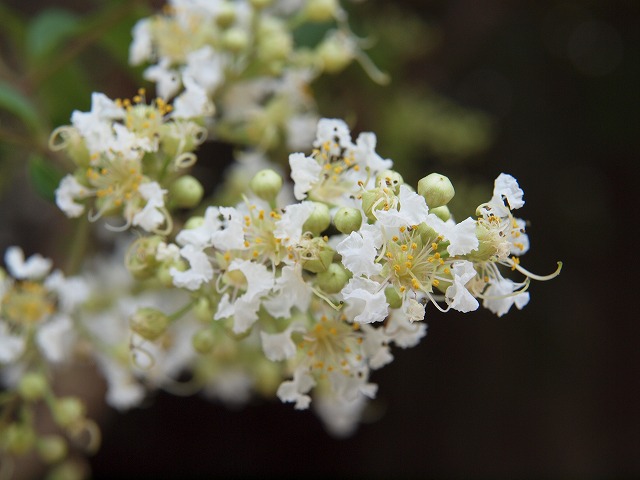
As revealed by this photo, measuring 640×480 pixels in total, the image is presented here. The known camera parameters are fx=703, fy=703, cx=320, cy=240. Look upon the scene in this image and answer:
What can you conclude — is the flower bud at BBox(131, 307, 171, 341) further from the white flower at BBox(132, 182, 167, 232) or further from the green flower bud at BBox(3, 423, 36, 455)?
the green flower bud at BBox(3, 423, 36, 455)

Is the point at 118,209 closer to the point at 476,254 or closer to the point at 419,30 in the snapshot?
the point at 476,254

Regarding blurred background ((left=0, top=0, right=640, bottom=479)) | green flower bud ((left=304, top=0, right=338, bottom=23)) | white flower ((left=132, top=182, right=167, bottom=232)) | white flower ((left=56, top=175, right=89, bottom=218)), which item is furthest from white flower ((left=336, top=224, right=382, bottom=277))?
blurred background ((left=0, top=0, right=640, bottom=479))

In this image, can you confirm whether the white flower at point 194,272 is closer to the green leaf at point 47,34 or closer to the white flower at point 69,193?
the white flower at point 69,193

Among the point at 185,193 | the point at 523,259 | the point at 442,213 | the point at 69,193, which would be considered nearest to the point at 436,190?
the point at 442,213

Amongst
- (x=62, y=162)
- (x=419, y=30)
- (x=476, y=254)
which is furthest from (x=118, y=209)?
(x=419, y=30)

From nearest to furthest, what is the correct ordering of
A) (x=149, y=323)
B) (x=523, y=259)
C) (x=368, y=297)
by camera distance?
1. (x=368, y=297)
2. (x=149, y=323)
3. (x=523, y=259)

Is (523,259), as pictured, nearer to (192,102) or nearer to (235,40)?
(235,40)
